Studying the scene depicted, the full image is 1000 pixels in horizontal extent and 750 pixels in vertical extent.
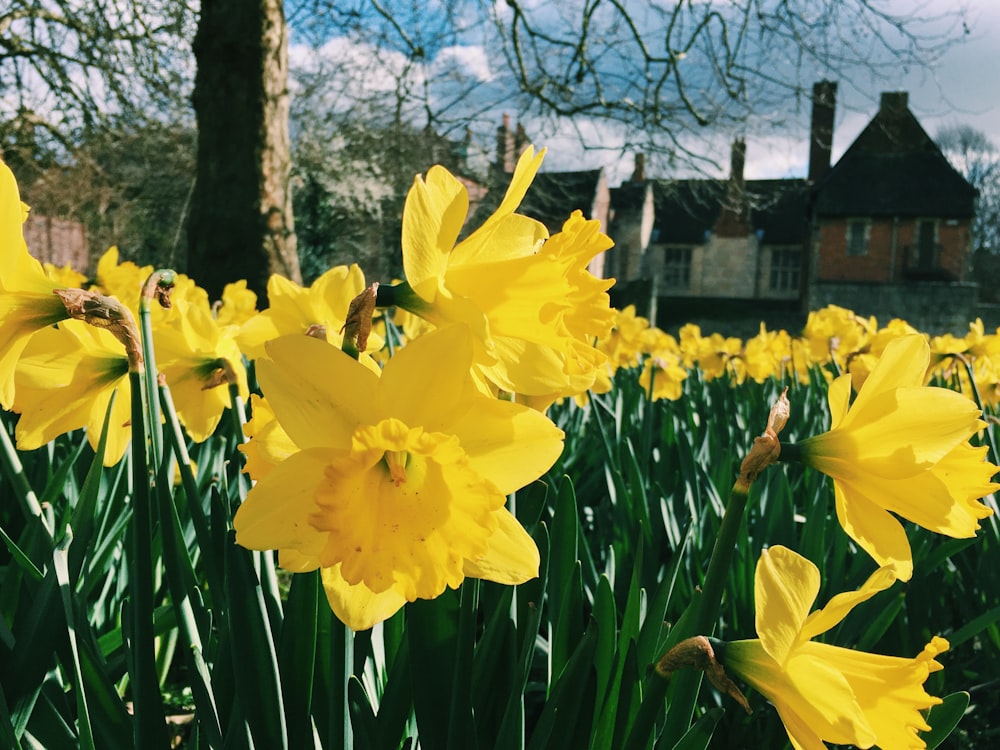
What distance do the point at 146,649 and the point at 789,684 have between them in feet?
1.87

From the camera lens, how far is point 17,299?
2.36 feet

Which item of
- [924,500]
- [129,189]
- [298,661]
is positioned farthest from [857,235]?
[298,661]

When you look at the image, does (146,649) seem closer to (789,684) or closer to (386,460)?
(386,460)

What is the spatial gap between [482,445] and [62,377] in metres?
0.52

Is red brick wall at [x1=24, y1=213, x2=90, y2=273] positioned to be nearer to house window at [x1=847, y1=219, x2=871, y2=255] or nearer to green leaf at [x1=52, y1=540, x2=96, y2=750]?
green leaf at [x1=52, y1=540, x2=96, y2=750]

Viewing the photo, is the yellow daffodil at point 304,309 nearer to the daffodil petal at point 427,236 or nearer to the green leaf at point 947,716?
the daffodil petal at point 427,236

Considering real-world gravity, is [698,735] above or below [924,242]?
below

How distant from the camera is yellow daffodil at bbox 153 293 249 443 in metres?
1.12

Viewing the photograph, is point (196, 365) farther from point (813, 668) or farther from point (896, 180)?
point (896, 180)

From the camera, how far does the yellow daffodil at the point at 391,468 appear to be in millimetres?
588

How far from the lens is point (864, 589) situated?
0.64 m

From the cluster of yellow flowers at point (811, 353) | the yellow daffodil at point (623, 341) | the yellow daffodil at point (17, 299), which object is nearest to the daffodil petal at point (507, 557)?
the yellow daffodil at point (17, 299)

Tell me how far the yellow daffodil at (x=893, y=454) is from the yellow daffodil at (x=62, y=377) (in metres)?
0.72

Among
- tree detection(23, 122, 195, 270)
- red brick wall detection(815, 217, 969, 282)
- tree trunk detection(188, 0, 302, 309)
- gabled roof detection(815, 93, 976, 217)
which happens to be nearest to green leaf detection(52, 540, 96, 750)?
tree trunk detection(188, 0, 302, 309)
